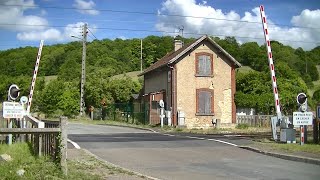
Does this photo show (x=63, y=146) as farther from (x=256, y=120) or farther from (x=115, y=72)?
(x=115, y=72)

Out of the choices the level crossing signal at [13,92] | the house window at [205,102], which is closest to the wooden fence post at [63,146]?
the level crossing signal at [13,92]

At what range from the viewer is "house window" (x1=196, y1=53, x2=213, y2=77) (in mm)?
36594

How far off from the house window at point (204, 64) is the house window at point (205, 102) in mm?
1559

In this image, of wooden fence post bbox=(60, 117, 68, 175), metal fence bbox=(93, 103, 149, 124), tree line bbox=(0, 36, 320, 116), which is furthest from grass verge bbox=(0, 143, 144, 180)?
tree line bbox=(0, 36, 320, 116)

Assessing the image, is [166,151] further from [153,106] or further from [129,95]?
[129,95]

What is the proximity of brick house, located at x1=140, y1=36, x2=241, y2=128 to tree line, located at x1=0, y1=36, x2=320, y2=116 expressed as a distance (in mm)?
1796

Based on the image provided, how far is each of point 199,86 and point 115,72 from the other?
75.0 feet

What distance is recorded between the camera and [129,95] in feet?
162

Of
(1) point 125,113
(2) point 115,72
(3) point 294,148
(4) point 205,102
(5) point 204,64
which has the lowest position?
(3) point 294,148

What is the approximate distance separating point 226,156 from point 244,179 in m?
4.70

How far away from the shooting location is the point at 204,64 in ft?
120

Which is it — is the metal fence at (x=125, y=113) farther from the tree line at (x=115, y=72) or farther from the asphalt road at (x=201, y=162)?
the asphalt road at (x=201, y=162)

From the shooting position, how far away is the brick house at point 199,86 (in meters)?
36.0

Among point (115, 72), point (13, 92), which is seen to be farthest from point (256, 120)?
point (13, 92)
